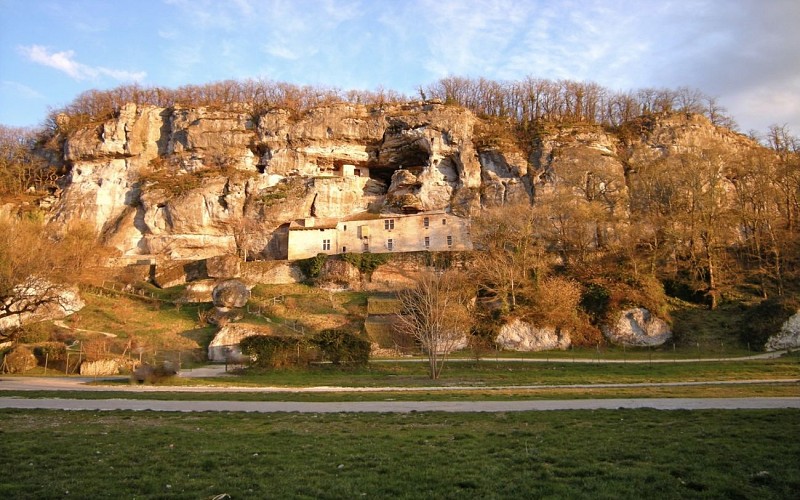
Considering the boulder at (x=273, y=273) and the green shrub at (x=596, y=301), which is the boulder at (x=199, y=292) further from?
the green shrub at (x=596, y=301)

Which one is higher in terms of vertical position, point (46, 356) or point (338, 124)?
point (338, 124)

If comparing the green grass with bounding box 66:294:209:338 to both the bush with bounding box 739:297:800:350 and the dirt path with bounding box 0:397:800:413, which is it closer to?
the dirt path with bounding box 0:397:800:413

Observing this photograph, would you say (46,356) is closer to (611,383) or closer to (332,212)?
(611,383)

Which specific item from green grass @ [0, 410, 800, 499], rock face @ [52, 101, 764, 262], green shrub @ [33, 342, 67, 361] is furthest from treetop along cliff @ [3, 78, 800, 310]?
green grass @ [0, 410, 800, 499]

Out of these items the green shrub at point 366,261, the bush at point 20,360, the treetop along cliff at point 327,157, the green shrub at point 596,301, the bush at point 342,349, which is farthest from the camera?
the treetop along cliff at point 327,157

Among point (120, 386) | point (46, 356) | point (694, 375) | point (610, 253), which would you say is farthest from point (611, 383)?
point (46, 356)

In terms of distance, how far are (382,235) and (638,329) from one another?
93.5ft

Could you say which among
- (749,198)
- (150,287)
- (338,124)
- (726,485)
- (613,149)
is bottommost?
(726,485)

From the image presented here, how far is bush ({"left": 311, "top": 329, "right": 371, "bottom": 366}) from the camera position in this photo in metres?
28.6

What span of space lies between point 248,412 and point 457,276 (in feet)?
98.0

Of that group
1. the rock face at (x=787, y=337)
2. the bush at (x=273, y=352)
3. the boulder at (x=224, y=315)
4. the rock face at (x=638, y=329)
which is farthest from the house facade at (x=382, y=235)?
the rock face at (x=787, y=337)

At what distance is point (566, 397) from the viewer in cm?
1567

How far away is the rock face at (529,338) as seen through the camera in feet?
120

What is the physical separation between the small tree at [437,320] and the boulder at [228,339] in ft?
34.3
